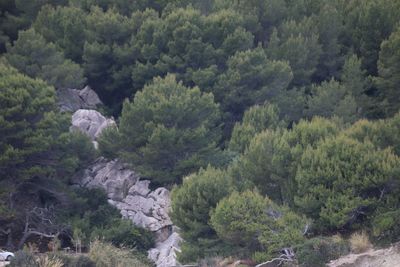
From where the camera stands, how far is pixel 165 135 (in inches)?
1385

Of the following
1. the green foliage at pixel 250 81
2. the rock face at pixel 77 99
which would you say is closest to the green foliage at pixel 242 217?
the green foliage at pixel 250 81

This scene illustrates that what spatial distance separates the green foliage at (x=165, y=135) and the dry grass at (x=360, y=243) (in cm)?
1020

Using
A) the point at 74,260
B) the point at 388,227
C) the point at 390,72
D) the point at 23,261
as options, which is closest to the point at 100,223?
the point at 74,260

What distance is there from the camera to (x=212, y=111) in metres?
38.1

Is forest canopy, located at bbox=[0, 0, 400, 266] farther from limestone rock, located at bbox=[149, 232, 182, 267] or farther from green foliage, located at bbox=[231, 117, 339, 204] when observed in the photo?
limestone rock, located at bbox=[149, 232, 182, 267]

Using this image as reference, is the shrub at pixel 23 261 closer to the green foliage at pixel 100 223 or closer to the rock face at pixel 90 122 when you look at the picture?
the green foliage at pixel 100 223

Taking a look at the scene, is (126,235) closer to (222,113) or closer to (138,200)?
(138,200)

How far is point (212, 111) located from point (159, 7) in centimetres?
1208

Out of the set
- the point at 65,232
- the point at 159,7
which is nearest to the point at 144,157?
the point at 65,232

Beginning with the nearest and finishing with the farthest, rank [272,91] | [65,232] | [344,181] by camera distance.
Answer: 1. [344,181]
2. [65,232]
3. [272,91]

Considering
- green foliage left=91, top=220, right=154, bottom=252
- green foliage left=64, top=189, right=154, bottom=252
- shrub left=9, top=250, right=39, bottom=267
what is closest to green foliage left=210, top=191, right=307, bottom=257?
shrub left=9, top=250, right=39, bottom=267

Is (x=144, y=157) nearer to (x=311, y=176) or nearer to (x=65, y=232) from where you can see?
(x=65, y=232)

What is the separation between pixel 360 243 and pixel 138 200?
12.9 meters

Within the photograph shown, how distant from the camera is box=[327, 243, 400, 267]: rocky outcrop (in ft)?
83.9
